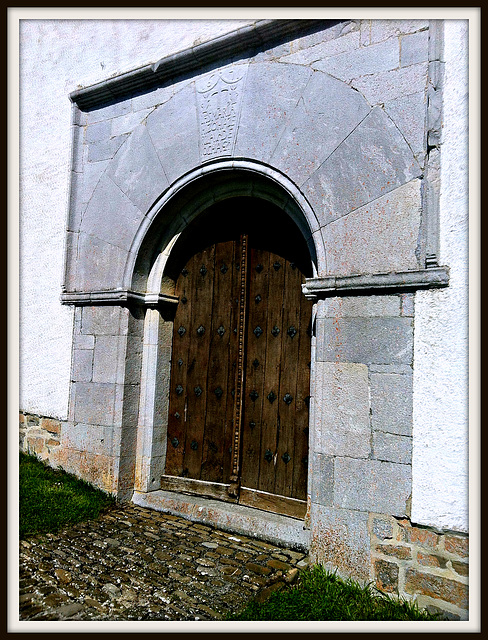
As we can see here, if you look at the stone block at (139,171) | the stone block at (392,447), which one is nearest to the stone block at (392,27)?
the stone block at (139,171)

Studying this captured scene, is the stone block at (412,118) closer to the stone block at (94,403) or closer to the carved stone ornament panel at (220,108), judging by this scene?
the carved stone ornament panel at (220,108)

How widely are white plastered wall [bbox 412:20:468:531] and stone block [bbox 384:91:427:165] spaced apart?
0.41 feet

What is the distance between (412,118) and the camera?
10.4 ft

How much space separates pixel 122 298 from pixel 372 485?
250 centimetres

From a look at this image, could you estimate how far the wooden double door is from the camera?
3.93 metres

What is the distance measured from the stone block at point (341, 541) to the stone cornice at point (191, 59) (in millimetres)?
3194

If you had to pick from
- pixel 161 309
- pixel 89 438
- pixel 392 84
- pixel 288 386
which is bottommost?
pixel 89 438

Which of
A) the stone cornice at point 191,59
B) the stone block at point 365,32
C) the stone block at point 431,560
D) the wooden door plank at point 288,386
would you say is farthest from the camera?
the wooden door plank at point 288,386

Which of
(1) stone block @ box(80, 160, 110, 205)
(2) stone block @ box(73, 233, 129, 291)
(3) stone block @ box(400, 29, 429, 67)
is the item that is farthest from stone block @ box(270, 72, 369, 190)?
(1) stone block @ box(80, 160, 110, 205)

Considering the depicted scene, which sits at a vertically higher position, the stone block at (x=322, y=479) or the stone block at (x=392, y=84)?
the stone block at (x=392, y=84)

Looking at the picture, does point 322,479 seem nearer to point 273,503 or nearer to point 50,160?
point 273,503

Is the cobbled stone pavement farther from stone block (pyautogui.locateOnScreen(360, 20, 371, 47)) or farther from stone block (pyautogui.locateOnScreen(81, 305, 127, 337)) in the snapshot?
stone block (pyautogui.locateOnScreen(360, 20, 371, 47))

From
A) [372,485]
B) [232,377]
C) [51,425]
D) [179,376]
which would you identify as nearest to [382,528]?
[372,485]

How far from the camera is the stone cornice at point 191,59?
12.3ft
